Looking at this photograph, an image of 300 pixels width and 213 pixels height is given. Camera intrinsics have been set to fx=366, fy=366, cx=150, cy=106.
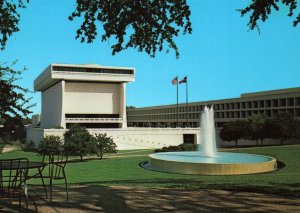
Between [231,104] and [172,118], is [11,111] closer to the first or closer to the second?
[231,104]

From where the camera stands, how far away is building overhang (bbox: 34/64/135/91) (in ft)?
254

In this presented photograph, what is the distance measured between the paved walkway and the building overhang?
69.8m

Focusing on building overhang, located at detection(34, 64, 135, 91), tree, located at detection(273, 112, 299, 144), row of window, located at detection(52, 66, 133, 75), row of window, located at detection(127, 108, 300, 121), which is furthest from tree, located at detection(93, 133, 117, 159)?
row of window, located at detection(52, 66, 133, 75)

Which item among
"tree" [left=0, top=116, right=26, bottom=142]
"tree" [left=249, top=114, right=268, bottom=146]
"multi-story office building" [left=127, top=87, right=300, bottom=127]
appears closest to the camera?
"tree" [left=0, top=116, right=26, bottom=142]

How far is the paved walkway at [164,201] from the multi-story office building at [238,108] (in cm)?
6057

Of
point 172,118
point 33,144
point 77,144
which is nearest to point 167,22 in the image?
point 77,144

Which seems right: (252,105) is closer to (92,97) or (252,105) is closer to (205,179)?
(92,97)

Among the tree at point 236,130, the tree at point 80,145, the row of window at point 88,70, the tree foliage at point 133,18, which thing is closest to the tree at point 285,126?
the tree at point 236,130

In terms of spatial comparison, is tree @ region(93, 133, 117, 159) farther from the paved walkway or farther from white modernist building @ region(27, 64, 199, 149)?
the paved walkway

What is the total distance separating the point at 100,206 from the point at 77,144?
126 feet

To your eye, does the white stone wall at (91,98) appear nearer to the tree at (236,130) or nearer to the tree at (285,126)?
the tree at (236,130)

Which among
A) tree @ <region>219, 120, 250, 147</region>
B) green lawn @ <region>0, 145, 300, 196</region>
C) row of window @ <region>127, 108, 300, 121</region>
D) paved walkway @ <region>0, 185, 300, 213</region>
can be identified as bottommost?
green lawn @ <region>0, 145, 300, 196</region>

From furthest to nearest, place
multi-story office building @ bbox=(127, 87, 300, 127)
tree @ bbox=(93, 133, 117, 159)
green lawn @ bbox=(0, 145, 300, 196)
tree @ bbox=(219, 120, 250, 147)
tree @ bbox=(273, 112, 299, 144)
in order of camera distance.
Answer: multi-story office building @ bbox=(127, 87, 300, 127) < tree @ bbox=(219, 120, 250, 147) < tree @ bbox=(273, 112, 299, 144) < tree @ bbox=(93, 133, 117, 159) < green lawn @ bbox=(0, 145, 300, 196)

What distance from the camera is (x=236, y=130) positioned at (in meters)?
63.0
